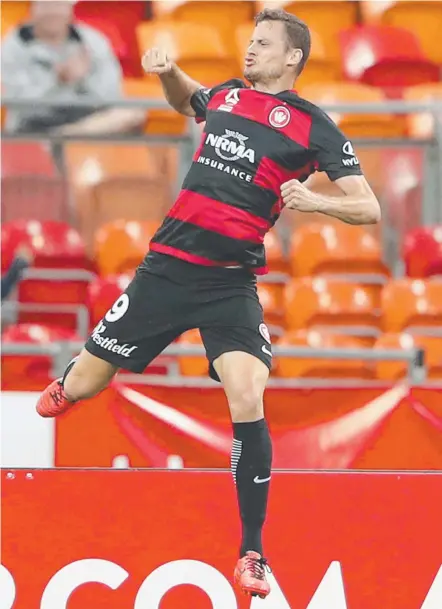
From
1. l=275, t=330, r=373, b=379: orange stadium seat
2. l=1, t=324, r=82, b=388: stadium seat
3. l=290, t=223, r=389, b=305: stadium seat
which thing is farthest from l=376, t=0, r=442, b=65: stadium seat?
l=1, t=324, r=82, b=388: stadium seat

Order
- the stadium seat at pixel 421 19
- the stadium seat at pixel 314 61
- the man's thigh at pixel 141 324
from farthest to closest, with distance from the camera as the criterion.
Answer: the stadium seat at pixel 421 19 < the stadium seat at pixel 314 61 < the man's thigh at pixel 141 324

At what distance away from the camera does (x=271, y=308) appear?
8.23 m

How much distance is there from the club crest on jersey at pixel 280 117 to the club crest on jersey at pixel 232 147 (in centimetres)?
11

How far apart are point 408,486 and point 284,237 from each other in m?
4.32

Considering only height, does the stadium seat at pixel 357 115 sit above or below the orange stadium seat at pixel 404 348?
above

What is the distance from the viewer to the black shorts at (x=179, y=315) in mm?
4801

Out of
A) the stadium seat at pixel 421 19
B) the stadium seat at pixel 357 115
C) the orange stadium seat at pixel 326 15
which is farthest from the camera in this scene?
the stadium seat at pixel 421 19

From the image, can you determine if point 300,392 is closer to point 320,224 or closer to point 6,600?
point 6,600

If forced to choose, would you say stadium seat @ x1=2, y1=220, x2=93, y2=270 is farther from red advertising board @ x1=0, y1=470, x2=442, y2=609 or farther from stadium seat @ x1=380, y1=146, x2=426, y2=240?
red advertising board @ x1=0, y1=470, x2=442, y2=609

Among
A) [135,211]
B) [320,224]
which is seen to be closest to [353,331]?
→ [320,224]

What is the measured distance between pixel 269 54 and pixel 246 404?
47.4 inches

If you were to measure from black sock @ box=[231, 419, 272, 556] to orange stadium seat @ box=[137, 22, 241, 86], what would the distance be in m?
5.80

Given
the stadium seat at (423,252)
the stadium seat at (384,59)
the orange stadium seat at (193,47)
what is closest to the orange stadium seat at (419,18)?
the stadium seat at (384,59)

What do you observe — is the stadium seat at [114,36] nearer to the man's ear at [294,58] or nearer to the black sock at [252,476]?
the man's ear at [294,58]
